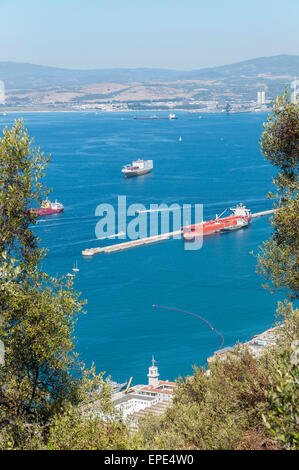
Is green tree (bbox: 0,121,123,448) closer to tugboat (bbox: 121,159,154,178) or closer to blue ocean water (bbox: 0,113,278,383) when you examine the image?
blue ocean water (bbox: 0,113,278,383)

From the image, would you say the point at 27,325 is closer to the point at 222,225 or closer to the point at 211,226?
the point at 211,226

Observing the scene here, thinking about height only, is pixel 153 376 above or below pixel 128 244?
below

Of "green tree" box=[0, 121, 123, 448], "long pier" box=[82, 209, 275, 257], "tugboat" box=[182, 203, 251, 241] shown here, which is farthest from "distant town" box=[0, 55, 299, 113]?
"green tree" box=[0, 121, 123, 448]

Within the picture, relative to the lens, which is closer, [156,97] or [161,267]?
[161,267]

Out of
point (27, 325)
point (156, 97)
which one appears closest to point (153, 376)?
point (27, 325)

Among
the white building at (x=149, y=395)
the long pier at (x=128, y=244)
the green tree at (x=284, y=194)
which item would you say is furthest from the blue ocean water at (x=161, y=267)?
the green tree at (x=284, y=194)

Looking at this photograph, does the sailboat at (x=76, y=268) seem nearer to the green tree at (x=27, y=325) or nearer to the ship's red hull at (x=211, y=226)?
the ship's red hull at (x=211, y=226)

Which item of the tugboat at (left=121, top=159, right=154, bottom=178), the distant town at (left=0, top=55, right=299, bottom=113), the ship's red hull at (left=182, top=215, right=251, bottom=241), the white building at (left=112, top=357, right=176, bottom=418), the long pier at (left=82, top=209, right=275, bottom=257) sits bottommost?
the white building at (left=112, top=357, right=176, bottom=418)
